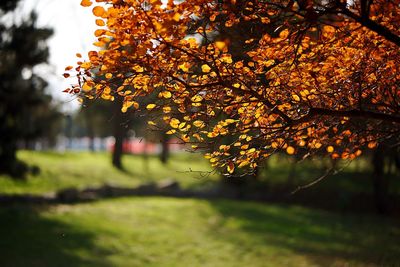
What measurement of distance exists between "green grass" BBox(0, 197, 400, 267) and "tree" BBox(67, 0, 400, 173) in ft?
19.6

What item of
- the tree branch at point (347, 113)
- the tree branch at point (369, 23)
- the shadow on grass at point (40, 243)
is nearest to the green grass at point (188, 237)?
the shadow on grass at point (40, 243)

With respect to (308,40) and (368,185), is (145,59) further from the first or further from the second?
(368,185)

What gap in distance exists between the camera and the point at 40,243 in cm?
1237

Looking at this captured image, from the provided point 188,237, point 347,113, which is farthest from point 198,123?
point 188,237

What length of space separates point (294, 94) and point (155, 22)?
5.51ft

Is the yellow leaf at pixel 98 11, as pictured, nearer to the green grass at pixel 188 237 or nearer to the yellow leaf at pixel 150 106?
the yellow leaf at pixel 150 106

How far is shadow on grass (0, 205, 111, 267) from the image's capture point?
10.8m

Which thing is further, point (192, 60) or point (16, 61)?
point (16, 61)

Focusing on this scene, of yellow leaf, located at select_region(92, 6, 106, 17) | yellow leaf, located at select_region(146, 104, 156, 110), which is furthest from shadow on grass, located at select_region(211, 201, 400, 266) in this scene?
yellow leaf, located at select_region(92, 6, 106, 17)

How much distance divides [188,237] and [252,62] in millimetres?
11120

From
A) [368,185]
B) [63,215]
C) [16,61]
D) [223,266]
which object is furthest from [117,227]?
[368,185]

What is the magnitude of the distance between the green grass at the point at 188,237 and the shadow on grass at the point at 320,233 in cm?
3

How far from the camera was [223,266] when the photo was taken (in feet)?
37.9

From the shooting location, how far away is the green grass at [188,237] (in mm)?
11750
